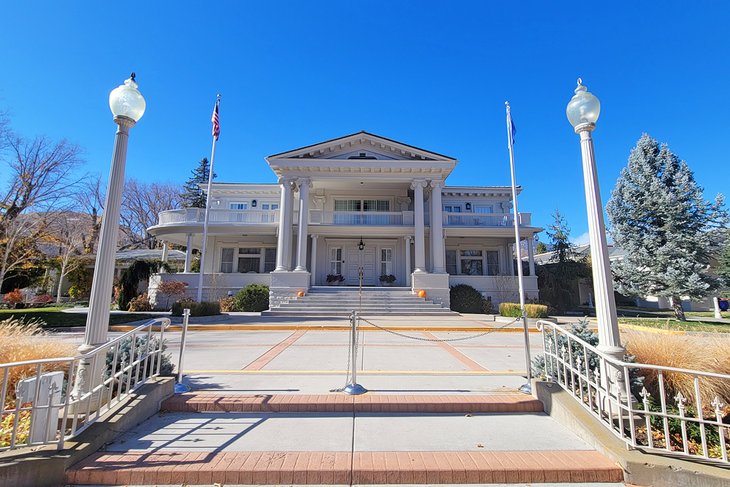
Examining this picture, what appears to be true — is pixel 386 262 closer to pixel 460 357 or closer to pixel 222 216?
pixel 222 216

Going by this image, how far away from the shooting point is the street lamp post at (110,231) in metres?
3.83

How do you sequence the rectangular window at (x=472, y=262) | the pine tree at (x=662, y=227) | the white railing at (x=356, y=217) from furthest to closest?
the rectangular window at (x=472, y=262) → the white railing at (x=356, y=217) → the pine tree at (x=662, y=227)

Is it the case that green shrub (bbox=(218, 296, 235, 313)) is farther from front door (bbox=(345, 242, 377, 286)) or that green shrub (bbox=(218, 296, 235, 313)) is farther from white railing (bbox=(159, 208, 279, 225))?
front door (bbox=(345, 242, 377, 286))

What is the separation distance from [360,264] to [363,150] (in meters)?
7.35

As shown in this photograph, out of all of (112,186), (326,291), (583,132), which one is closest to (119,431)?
(112,186)

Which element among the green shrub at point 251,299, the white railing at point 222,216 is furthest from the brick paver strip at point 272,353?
the white railing at point 222,216

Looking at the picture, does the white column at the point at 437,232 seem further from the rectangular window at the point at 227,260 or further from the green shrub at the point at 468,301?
the rectangular window at the point at 227,260

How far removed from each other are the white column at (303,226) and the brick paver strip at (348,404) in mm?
13937

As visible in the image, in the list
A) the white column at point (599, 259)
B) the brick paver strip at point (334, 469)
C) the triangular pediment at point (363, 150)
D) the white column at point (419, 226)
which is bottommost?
the brick paver strip at point (334, 469)

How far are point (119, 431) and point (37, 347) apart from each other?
7.10 feet

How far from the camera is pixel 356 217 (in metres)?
21.3

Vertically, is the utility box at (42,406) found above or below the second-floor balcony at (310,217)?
below

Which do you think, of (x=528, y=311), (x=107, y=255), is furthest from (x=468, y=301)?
(x=107, y=255)

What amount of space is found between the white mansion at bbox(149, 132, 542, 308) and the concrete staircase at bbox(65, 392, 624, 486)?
13852mm
